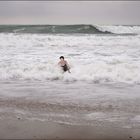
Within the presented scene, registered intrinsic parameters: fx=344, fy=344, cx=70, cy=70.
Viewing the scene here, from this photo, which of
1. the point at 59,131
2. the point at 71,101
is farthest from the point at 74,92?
the point at 59,131

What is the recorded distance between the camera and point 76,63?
12.7 m

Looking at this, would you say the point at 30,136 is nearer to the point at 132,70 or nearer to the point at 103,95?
the point at 103,95

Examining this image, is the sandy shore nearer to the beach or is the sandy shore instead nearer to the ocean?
the beach

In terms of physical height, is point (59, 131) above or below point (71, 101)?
below

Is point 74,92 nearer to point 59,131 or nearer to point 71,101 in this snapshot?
point 71,101

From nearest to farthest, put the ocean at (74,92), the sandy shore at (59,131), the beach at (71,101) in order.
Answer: the sandy shore at (59,131) → the beach at (71,101) → the ocean at (74,92)

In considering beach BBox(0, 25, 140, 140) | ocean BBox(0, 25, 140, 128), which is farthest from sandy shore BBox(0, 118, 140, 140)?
ocean BBox(0, 25, 140, 128)

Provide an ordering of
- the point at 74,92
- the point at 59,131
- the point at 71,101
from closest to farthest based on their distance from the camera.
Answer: the point at 59,131 < the point at 71,101 < the point at 74,92

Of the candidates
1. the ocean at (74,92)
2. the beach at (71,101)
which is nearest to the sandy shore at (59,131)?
the beach at (71,101)

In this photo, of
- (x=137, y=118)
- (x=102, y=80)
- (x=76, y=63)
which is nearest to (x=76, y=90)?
(x=102, y=80)

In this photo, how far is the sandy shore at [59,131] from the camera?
4867mm

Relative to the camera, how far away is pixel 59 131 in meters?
5.12

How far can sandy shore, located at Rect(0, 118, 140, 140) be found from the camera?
4.87 metres

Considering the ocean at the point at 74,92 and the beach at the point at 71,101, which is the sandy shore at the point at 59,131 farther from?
the ocean at the point at 74,92
